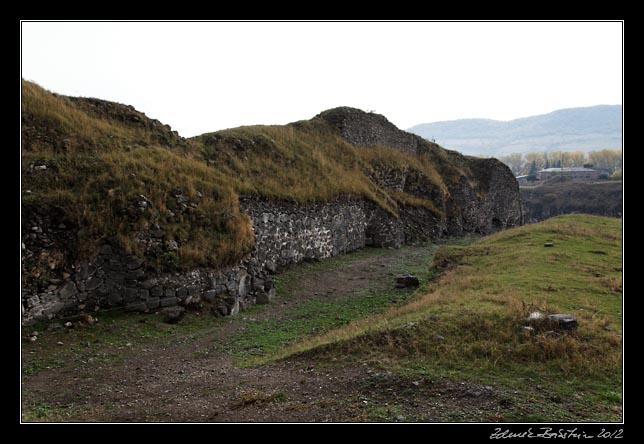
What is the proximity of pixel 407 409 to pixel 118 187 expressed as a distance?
35.2 feet

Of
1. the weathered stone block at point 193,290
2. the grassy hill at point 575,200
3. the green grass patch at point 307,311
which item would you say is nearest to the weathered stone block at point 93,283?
the weathered stone block at point 193,290

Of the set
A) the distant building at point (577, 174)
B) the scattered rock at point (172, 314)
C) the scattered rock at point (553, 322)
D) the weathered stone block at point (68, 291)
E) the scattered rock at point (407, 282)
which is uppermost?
the distant building at point (577, 174)

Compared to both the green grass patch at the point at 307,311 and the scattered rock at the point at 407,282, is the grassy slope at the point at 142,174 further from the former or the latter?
the scattered rock at the point at 407,282

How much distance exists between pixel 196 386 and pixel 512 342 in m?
5.80

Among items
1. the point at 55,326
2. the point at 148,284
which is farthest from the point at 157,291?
the point at 55,326

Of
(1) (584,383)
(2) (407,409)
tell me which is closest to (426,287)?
(1) (584,383)

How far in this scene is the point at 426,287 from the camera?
15.7 meters

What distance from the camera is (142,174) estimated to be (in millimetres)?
14664

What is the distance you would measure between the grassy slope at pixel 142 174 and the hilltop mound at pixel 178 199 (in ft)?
0.13

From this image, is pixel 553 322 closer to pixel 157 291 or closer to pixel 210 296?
pixel 210 296

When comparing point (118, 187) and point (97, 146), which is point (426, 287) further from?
point (97, 146)

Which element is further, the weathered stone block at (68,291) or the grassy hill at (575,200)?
the grassy hill at (575,200)

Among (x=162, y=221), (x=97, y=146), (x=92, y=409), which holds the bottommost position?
(x=92, y=409)

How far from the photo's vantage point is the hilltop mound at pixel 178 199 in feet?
41.0
